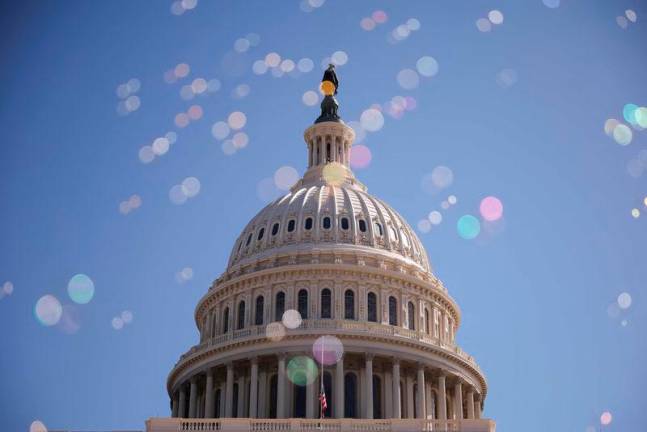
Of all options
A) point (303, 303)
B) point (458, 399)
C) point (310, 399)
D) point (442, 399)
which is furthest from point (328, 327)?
point (458, 399)

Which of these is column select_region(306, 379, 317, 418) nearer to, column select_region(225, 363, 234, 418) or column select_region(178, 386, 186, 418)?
column select_region(225, 363, 234, 418)

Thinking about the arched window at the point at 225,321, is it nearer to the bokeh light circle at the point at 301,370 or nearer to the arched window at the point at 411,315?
the bokeh light circle at the point at 301,370

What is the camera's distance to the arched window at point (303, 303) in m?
97.9

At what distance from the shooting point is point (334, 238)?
10262 centimetres

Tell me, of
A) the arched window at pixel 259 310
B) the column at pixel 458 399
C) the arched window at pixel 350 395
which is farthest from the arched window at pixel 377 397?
the arched window at pixel 259 310

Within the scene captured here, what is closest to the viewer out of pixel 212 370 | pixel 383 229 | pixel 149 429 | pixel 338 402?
pixel 149 429

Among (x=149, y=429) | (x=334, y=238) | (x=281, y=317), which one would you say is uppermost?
(x=334, y=238)

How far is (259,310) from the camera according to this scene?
3935 inches

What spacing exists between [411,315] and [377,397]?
866 cm

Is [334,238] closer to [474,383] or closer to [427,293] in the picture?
[427,293]

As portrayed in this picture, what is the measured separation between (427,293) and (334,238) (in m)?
9.09

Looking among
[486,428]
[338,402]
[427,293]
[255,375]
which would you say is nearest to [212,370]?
[255,375]

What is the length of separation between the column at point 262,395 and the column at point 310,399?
4097 mm

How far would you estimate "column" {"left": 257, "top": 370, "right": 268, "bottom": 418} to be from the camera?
9400cm
